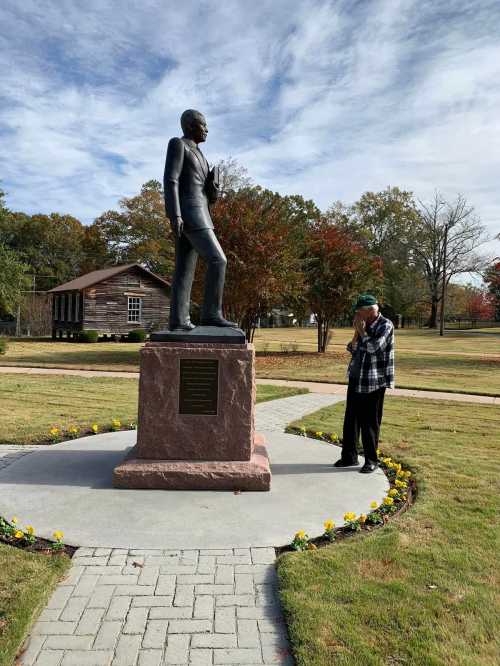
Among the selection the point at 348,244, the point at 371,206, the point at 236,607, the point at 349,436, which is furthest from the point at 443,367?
the point at 371,206

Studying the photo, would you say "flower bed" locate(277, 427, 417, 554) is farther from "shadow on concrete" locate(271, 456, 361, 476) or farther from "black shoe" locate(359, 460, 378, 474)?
"shadow on concrete" locate(271, 456, 361, 476)

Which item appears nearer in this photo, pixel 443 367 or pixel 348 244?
pixel 443 367

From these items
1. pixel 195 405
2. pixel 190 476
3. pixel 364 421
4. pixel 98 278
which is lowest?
pixel 190 476

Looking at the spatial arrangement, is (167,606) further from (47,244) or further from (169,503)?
(47,244)

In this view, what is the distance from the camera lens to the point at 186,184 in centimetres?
546

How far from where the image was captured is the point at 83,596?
10.1 ft

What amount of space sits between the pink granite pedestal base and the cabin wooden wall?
2862cm

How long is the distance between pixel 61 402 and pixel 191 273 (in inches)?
207

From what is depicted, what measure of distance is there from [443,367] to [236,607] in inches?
673

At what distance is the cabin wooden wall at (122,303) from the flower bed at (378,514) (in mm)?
28477

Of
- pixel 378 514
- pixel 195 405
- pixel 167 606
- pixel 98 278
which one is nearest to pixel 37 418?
pixel 195 405

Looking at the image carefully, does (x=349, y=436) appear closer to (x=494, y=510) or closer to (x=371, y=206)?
(x=494, y=510)

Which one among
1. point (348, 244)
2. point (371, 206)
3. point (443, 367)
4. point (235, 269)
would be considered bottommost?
point (443, 367)

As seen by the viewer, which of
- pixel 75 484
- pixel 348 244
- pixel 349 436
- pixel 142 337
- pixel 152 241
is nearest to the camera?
pixel 75 484
